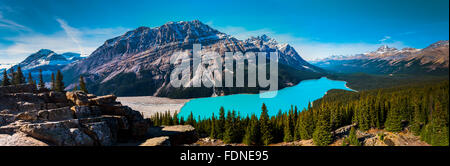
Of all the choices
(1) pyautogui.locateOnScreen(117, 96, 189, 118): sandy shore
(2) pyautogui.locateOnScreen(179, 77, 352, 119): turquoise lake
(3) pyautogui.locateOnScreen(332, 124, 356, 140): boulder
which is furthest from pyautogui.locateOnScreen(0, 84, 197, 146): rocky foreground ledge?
(1) pyautogui.locateOnScreen(117, 96, 189, 118): sandy shore

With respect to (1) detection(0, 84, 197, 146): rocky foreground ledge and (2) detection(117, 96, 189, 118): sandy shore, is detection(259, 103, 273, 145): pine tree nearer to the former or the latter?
(1) detection(0, 84, 197, 146): rocky foreground ledge

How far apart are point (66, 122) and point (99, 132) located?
4.17 ft

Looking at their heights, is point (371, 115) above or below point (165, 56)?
below

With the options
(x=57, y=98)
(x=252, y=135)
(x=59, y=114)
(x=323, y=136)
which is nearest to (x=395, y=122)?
(x=323, y=136)

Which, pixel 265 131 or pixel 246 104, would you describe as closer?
pixel 265 131

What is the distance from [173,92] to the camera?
128 m

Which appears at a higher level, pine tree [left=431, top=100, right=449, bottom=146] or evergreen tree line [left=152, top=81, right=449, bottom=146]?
pine tree [left=431, top=100, right=449, bottom=146]

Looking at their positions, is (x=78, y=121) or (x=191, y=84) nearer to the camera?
(x=78, y=121)

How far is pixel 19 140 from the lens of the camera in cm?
616

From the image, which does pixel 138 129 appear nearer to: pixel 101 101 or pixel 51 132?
pixel 101 101

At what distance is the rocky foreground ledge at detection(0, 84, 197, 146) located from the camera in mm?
6430
